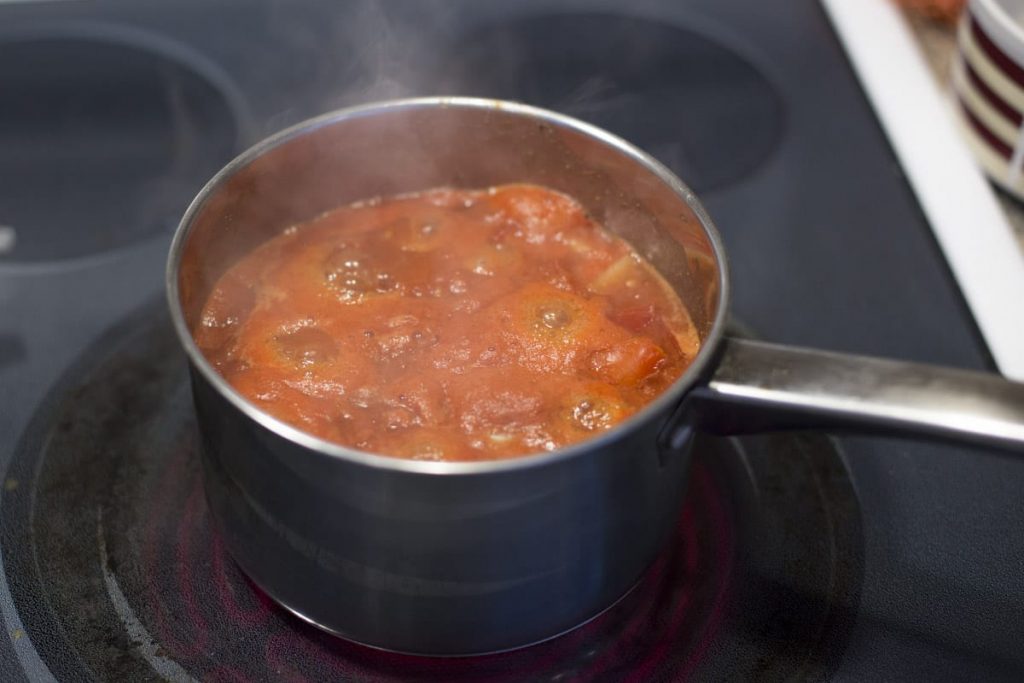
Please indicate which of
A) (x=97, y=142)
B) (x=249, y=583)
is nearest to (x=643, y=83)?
(x=97, y=142)

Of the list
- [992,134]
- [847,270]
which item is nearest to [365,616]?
[847,270]

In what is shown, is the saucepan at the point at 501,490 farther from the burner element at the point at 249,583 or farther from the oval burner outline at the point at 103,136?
the oval burner outline at the point at 103,136

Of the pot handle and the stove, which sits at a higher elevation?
the pot handle

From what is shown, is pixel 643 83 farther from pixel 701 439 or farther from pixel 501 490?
pixel 501 490

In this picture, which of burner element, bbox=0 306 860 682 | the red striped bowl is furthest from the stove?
the red striped bowl

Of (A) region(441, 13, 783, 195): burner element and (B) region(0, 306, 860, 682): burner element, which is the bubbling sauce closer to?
(B) region(0, 306, 860, 682): burner element
